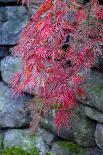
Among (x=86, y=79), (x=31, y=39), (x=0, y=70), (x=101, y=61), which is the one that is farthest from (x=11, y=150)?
(x=31, y=39)

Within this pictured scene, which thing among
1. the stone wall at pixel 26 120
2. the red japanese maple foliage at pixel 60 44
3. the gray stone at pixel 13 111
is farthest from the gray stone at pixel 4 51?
the red japanese maple foliage at pixel 60 44

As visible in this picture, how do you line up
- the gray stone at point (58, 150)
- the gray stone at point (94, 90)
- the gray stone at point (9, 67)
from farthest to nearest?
the gray stone at point (9, 67)
the gray stone at point (58, 150)
the gray stone at point (94, 90)

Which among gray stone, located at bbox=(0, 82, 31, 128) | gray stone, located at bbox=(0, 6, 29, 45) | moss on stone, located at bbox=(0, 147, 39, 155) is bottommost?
moss on stone, located at bbox=(0, 147, 39, 155)

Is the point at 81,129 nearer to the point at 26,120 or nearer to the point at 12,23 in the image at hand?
the point at 26,120

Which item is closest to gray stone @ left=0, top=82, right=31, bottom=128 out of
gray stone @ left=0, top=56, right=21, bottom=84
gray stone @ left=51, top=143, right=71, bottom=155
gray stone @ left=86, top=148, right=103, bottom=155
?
gray stone @ left=0, top=56, right=21, bottom=84

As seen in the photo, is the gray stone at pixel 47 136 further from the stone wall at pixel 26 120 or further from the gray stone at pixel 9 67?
the gray stone at pixel 9 67

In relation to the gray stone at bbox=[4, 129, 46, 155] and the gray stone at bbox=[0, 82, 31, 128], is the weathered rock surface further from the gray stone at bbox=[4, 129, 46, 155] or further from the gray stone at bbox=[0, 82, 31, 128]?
the gray stone at bbox=[0, 82, 31, 128]
